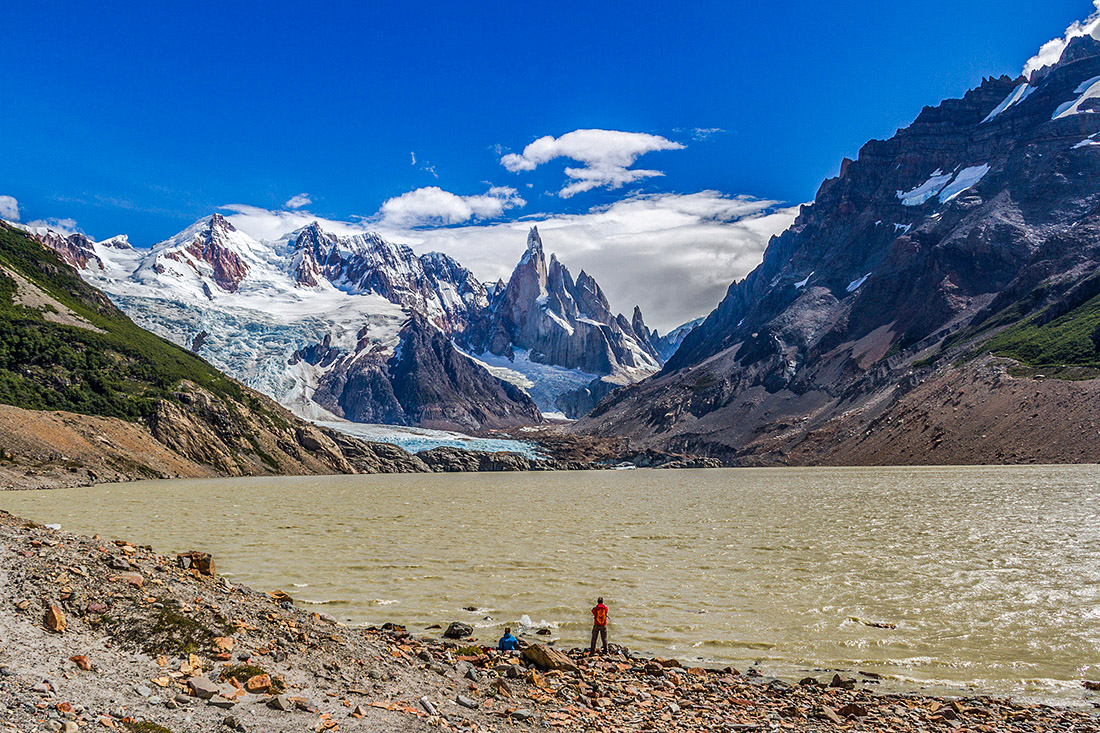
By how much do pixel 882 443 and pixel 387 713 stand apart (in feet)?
599

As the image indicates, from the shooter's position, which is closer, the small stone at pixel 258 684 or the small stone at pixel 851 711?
the small stone at pixel 258 684

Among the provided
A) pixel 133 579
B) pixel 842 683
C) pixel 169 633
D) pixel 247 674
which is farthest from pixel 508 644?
pixel 133 579

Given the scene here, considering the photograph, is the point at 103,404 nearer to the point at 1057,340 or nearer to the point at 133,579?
the point at 133,579

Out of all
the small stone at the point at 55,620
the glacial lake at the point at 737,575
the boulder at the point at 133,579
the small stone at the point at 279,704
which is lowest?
the glacial lake at the point at 737,575

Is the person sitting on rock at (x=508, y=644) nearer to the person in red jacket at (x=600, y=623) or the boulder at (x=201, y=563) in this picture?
the person in red jacket at (x=600, y=623)

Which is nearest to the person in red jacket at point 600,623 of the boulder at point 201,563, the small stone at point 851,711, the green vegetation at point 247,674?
the small stone at point 851,711

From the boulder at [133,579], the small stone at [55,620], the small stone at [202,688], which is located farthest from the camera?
the boulder at [133,579]

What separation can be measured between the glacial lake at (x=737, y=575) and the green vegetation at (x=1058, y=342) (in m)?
112

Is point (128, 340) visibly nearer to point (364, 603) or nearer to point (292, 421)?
point (292, 421)

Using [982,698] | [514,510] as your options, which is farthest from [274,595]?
[514,510]

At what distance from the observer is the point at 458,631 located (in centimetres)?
1872

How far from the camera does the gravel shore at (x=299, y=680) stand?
10.4 metres

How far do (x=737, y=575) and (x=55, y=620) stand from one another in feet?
78.9

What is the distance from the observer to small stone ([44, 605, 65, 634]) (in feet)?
39.3
